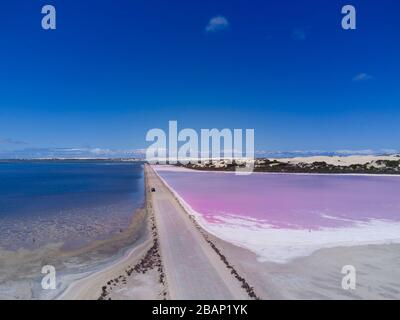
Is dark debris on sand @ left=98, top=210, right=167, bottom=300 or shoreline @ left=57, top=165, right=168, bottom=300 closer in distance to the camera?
shoreline @ left=57, top=165, right=168, bottom=300

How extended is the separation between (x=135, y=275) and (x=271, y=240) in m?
5.46

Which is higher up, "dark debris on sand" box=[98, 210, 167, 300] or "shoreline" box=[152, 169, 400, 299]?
"shoreline" box=[152, 169, 400, 299]

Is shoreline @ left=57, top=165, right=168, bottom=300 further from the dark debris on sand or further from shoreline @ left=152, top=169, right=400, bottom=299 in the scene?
shoreline @ left=152, top=169, right=400, bottom=299

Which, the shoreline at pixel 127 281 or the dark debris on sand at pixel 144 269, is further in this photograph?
the dark debris on sand at pixel 144 269

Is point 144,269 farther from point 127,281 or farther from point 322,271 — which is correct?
point 322,271

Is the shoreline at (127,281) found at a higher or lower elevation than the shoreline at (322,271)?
lower

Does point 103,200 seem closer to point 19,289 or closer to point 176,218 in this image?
point 176,218

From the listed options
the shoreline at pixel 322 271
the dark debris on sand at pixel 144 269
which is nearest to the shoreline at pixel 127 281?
the dark debris on sand at pixel 144 269

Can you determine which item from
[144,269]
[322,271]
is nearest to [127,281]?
[144,269]

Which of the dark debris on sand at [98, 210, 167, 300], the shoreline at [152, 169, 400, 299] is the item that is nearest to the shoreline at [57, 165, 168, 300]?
the dark debris on sand at [98, 210, 167, 300]

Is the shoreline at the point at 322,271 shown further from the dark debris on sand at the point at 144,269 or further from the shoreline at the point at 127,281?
the shoreline at the point at 127,281

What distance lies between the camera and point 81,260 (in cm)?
1120

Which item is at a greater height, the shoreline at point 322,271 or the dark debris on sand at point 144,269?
the shoreline at point 322,271
